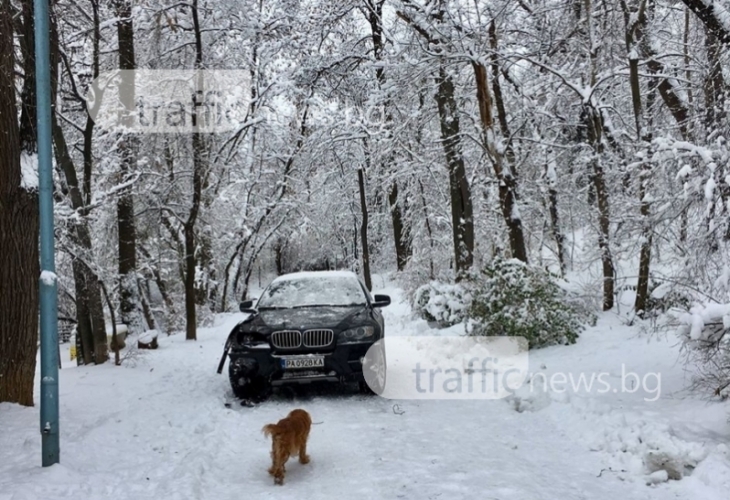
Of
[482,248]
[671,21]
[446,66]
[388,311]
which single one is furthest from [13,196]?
[482,248]

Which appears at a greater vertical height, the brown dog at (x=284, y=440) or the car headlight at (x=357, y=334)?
the car headlight at (x=357, y=334)

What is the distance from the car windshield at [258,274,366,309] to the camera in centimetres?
847

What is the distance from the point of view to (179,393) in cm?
789

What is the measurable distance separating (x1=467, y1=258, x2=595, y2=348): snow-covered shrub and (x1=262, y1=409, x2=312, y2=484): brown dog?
5440 millimetres

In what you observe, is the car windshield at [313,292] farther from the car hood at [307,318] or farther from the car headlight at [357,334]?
the car headlight at [357,334]

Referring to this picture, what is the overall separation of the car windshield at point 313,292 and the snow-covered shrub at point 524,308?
2448 millimetres

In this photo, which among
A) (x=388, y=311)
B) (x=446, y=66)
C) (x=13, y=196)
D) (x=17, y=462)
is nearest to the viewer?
(x=17, y=462)

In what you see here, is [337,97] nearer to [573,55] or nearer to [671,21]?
[573,55]

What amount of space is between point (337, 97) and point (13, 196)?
11.9 metres

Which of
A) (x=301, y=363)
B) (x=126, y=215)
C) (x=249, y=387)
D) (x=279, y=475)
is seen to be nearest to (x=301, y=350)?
(x=301, y=363)

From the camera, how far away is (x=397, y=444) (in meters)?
5.73

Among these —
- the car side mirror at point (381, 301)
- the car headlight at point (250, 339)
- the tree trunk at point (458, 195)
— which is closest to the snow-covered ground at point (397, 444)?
the car headlight at point (250, 339)

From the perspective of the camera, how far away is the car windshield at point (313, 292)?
8.47m

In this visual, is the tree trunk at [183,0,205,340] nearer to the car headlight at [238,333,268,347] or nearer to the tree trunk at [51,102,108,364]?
the tree trunk at [51,102,108,364]
